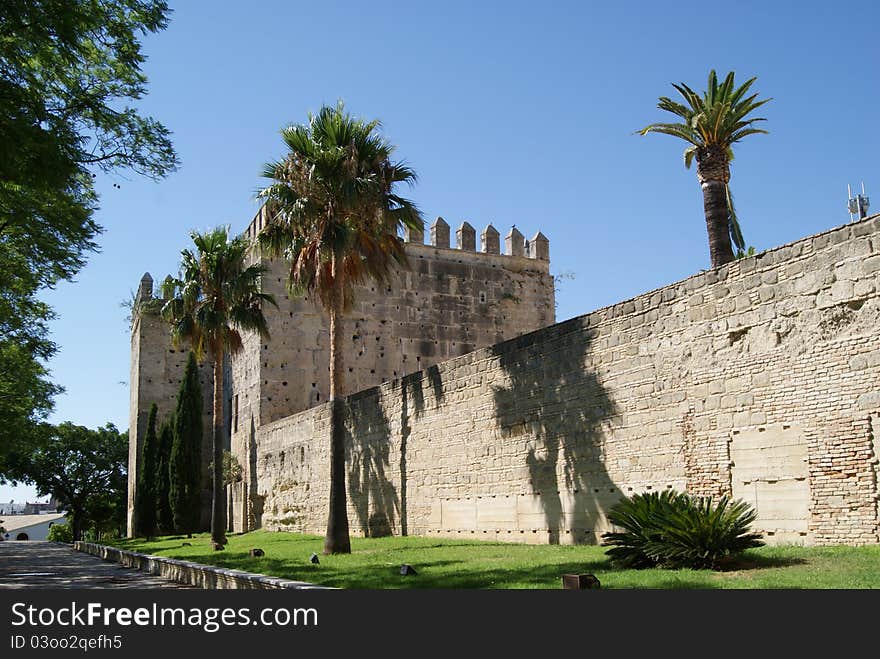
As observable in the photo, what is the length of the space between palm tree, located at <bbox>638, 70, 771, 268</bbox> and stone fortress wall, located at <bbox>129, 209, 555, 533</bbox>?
572 inches

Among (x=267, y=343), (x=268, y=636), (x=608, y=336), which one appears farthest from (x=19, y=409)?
(x=268, y=636)

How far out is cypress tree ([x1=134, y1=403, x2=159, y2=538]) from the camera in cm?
3722

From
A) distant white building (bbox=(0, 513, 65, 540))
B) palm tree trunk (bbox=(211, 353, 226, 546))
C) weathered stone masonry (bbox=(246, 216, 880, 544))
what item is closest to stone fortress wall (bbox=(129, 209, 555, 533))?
palm tree trunk (bbox=(211, 353, 226, 546))

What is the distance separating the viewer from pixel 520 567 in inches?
449

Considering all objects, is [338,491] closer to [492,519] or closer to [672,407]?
[492,519]

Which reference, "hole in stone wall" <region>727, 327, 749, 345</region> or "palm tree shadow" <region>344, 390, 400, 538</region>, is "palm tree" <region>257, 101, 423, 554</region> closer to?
"palm tree shadow" <region>344, 390, 400, 538</region>

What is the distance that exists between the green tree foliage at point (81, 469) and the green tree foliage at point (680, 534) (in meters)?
54.5

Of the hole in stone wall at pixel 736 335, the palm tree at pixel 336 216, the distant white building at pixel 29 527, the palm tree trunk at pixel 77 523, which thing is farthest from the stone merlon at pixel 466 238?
the distant white building at pixel 29 527

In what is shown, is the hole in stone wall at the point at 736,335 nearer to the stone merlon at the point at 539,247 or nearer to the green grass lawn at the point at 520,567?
the green grass lawn at the point at 520,567

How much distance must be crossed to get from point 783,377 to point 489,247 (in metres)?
22.2

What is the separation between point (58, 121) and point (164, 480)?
2747 cm

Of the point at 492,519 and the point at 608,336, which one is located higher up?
the point at 608,336

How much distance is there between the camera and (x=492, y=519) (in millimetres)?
16859

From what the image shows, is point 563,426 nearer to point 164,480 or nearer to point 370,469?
point 370,469
